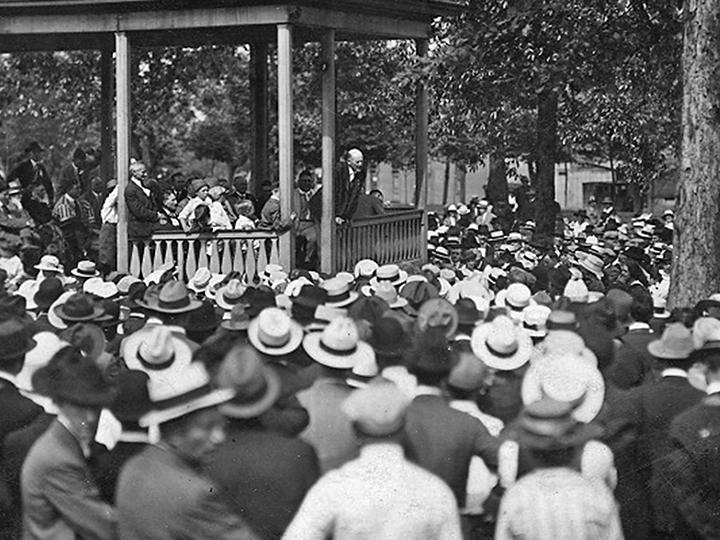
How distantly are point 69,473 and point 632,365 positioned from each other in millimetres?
2762

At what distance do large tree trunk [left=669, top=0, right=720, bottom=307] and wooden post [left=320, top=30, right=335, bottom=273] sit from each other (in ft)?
17.3

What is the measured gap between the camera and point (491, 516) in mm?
5941

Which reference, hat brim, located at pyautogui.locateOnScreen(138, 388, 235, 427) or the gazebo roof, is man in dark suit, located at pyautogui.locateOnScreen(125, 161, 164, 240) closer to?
the gazebo roof

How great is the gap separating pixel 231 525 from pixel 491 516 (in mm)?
1161

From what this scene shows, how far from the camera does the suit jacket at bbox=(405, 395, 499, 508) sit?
5785 millimetres

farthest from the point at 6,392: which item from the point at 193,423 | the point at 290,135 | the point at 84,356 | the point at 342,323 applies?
the point at 290,135

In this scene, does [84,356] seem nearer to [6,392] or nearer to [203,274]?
[6,392]

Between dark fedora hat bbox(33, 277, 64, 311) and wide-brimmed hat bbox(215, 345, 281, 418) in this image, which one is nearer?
wide-brimmed hat bbox(215, 345, 281, 418)

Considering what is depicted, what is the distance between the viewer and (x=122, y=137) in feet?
49.9

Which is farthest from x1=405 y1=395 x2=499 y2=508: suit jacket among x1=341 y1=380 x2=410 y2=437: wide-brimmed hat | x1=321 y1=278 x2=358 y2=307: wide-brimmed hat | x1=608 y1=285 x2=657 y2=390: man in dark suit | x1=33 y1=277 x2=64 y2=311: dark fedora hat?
x1=33 y1=277 x2=64 y2=311: dark fedora hat

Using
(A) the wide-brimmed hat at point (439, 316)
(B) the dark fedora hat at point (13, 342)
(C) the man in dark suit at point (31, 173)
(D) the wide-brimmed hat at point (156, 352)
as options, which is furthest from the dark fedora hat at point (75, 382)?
(C) the man in dark suit at point (31, 173)

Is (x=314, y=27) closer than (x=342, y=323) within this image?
No

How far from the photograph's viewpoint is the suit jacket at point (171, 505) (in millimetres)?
5441

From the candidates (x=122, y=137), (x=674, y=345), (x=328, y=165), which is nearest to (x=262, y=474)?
(x=674, y=345)
